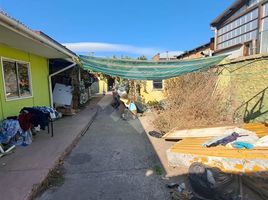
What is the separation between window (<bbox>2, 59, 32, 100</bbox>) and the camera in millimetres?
5711

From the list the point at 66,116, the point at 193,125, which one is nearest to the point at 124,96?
the point at 66,116

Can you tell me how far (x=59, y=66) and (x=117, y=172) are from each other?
321 inches

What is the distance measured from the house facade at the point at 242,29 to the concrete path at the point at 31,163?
7854 mm

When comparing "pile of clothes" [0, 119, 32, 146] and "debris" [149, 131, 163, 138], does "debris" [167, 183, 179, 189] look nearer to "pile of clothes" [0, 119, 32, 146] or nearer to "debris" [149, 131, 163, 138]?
"debris" [149, 131, 163, 138]

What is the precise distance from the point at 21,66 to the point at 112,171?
16.1 feet

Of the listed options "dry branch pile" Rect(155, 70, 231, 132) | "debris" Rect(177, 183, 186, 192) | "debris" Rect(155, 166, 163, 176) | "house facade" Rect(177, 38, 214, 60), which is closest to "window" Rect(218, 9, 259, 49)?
"house facade" Rect(177, 38, 214, 60)

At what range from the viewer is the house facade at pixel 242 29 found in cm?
823

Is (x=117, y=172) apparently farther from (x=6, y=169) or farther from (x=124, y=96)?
(x=124, y=96)

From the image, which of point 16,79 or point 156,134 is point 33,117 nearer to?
point 16,79

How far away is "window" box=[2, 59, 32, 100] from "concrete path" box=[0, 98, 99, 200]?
1550 millimetres

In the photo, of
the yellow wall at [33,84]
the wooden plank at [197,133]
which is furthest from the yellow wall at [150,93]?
the wooden plank at [197,133]

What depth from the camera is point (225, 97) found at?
7.19m

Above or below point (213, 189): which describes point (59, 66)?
above

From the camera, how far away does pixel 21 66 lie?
655 cm
